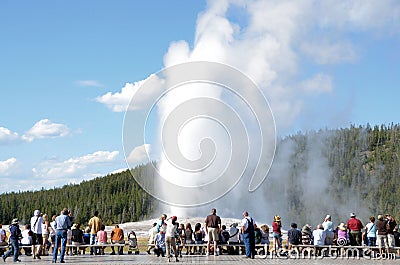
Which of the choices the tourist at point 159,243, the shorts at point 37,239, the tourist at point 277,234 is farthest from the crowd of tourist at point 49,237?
the tourist at point 277,234

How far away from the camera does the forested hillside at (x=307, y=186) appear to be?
390 feet

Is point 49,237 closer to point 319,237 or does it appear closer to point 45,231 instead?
point 45,231

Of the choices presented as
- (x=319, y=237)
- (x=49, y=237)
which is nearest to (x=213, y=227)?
(x=319, y=237)

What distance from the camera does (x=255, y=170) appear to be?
338 feet

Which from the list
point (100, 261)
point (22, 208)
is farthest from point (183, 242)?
point (22, 208)

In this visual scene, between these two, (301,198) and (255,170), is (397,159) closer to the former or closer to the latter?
(301,198)

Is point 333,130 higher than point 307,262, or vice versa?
point 333,130

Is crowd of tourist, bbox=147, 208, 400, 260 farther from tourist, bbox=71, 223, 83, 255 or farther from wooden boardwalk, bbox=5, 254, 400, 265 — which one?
tourist, bbox=71, 223, 83, 255

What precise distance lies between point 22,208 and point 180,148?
8510 cm

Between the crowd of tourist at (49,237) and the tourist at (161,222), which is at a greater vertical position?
the tourist at (161,222)

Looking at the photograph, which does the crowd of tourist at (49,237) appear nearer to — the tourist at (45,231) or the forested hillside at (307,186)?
the tourist at (45,231)

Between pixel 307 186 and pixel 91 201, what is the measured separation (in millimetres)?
51788

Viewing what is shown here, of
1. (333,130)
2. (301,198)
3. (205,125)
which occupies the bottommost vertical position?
(301,198)

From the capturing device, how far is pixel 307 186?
12662 centimetres
